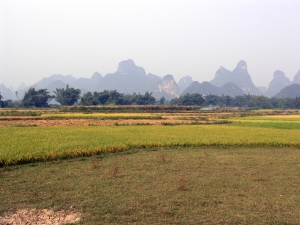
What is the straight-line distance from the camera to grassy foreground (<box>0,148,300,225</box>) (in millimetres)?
6164

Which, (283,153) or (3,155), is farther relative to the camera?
(283,153)

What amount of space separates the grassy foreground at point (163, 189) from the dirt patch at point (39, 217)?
0.80 ft

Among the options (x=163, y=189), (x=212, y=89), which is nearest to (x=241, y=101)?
(x=212, y=89)

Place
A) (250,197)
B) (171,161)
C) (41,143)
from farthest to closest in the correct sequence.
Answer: (41,143) < (171,161) < (250,197)

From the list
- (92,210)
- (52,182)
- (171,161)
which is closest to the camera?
(92,210)

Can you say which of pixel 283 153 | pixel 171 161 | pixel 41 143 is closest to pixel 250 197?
pixel 171 161

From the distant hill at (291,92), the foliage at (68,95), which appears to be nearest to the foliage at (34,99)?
the foliage at (68,95)

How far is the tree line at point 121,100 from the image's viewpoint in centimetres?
7225

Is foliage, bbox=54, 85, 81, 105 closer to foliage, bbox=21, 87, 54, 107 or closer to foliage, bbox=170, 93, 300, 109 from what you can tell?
foliage, bbox=21, 87, 54, 107

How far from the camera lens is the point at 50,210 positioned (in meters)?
6.39

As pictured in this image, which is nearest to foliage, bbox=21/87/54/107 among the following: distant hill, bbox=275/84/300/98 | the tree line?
the tree line

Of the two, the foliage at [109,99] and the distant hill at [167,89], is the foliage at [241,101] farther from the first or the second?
the distant hill at [167,89]

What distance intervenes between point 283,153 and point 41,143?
10.5 m

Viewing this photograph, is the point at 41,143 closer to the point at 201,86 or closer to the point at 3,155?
the point at 3,155
